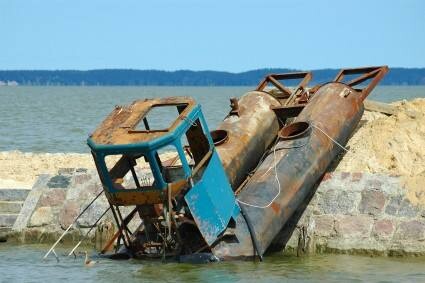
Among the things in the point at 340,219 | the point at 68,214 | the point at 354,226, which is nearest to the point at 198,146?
the point at 340,219

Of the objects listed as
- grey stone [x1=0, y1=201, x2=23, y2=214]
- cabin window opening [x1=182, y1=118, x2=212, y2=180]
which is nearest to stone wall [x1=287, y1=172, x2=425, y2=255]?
cabin window opening [x1=182, y1=118, x2=212, y2=180]

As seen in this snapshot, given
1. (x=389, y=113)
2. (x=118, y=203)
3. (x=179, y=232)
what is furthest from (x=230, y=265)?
(x=389, y=113)

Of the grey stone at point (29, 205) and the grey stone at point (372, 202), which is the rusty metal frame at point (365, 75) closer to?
the grey stone at point (372, 202)

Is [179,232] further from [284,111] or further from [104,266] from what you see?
[284,111]

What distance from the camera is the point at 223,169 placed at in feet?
51.5

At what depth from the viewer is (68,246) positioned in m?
17.5

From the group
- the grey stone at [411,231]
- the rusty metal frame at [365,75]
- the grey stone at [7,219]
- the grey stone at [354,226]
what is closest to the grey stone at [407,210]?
the grey stone at [411,231]

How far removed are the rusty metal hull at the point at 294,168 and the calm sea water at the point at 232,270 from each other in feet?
1.30

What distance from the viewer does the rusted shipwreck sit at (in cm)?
1441

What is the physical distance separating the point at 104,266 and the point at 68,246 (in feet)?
7.12

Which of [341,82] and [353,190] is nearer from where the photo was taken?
[353,190]

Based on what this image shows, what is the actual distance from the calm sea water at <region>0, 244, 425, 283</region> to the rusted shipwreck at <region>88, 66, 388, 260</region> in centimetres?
27

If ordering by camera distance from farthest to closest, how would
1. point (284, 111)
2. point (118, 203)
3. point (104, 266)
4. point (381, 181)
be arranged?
point (284, 111)
point (381, 181)
point (104, 266)
point (118, 203)

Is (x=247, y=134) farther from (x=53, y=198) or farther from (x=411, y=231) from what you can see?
(x=53, y=198)
